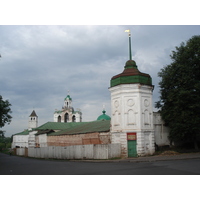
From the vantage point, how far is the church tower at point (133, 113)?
23406 mm

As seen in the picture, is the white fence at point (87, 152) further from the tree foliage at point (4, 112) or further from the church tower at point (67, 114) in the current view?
the church tower at point (67, 114)

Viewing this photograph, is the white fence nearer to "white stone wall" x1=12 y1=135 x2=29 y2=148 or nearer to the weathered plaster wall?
the weathered plaster wall

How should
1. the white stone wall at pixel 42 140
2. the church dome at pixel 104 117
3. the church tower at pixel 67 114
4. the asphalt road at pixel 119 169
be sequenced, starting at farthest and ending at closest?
1. the church tower at pixel 67 114
2. the church dome at pixel 104 117
3. the white stone wall at pixel 42 140
4. the asphalt road at pixel 119 169

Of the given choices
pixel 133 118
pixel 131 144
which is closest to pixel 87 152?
pixel 131 144

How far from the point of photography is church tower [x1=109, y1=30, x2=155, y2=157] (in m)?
23.4

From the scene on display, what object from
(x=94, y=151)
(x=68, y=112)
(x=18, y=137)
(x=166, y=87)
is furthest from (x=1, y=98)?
(x=18, y=137)

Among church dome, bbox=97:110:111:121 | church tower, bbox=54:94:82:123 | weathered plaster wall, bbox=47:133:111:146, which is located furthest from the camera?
church tower, bbox=54:94:82:123

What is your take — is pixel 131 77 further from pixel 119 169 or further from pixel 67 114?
pixel 67 114

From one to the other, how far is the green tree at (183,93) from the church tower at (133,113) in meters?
2.87

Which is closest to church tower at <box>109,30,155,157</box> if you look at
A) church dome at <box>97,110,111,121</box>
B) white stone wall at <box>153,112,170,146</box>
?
white stone wall at <box>153,112,170,146</box>

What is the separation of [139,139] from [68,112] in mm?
57136

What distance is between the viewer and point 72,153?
26.8 metres

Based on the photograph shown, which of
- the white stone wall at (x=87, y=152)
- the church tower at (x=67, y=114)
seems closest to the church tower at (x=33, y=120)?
the church tower at (x=67, y=114)

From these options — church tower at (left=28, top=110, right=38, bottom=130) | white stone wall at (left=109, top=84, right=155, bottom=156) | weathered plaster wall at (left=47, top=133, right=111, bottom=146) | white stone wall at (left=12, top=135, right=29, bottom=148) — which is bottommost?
white stone wall at (left=12, top=135, right=29, bottom=148)
